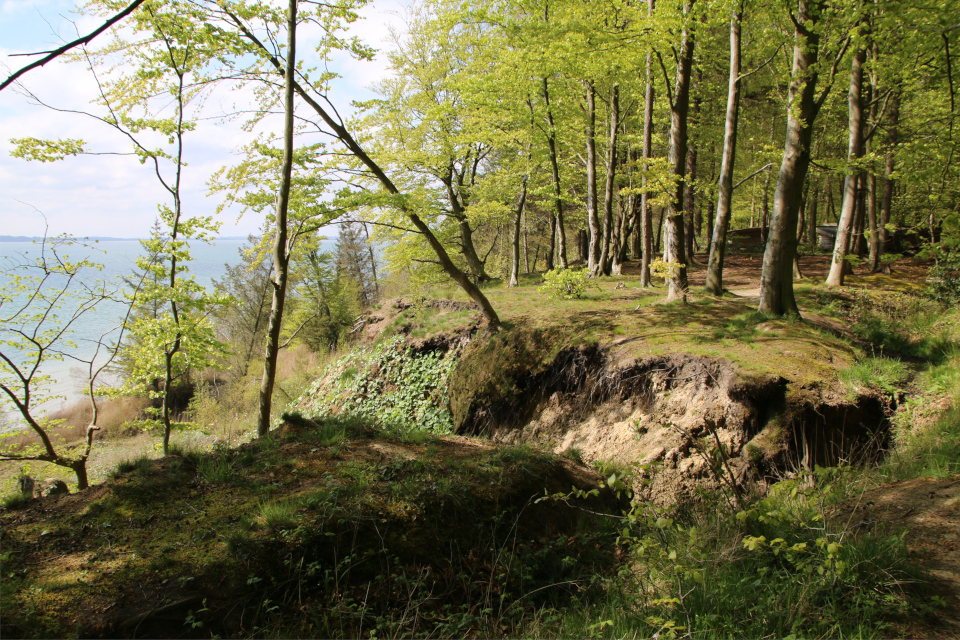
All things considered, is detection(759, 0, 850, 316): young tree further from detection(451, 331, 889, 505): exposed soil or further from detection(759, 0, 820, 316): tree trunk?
detection(451, 331, 889, 505): exposed soil

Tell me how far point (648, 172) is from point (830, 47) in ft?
10.8

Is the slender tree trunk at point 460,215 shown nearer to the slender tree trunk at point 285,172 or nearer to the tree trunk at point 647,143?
the tree trunk at point 647,143

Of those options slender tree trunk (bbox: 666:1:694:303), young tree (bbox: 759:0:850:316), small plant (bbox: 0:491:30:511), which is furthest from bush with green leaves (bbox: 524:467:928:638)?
slender tree trunk (bbox: 666:1:694:303)

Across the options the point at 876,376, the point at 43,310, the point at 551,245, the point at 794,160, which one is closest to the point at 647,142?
the point at 794,160

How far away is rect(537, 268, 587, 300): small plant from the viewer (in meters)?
11.4

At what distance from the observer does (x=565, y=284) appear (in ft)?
38.8

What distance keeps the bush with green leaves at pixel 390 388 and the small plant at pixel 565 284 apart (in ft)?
10.1

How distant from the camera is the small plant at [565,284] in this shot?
1140 cm

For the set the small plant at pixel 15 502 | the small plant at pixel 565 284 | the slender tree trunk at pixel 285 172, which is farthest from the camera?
the small plant at pixel 565 284

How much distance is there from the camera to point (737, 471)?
18.6 feet

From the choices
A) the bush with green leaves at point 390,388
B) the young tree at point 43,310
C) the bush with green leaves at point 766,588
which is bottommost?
the bush with green leaves at point 390,388

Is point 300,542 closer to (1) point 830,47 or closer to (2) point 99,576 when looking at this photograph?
(2) point 99,576

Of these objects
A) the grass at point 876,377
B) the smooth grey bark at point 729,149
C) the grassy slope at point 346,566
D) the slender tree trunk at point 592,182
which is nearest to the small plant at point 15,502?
the grassy slope at point 346,566

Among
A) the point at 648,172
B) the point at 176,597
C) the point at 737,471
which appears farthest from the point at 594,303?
the point at 176,597
